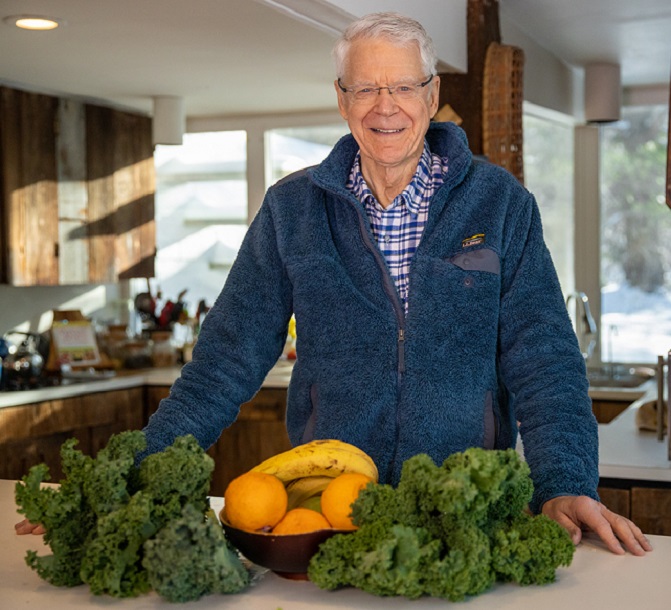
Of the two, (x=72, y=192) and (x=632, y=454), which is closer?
(x=632, y=454)

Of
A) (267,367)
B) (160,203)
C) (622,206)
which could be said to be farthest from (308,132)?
(267,367)

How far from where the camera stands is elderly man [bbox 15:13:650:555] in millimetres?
1805

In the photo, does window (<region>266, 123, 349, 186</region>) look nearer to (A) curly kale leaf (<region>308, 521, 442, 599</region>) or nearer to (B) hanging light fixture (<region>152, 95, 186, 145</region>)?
(B) hanging light fixture (<region>152, 95, 186, 145</region>)

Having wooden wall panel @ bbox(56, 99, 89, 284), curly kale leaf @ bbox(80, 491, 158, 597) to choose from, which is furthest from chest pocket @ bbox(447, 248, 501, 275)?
wooden wall panel @ bbox(56, 99, 89, 284)

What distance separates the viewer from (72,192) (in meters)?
5.30

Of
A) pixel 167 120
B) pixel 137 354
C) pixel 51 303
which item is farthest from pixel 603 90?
pixel 51 303

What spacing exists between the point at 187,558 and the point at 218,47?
3.35 meters

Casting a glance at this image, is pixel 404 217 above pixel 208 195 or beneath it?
beneath

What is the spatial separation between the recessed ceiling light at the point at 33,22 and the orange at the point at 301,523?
284 centimetres

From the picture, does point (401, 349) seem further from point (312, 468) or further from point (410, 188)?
point (312, 468)

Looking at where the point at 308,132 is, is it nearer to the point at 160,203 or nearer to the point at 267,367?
the point at 160,203

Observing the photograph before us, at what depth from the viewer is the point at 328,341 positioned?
189cm

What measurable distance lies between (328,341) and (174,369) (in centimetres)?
354

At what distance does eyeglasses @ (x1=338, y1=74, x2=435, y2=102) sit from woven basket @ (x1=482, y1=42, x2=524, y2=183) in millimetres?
2817
